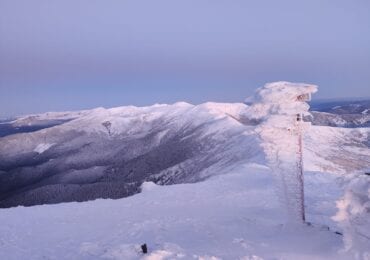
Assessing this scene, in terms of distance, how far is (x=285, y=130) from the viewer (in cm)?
2223

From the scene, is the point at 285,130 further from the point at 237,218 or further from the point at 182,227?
the point at 182,227

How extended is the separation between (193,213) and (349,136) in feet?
491

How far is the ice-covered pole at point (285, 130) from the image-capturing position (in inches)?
835

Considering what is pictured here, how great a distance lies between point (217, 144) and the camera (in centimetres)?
16612

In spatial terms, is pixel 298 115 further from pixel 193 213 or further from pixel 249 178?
pixel 249 178

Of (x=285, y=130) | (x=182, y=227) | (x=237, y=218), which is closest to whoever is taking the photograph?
(x=285, y=130)

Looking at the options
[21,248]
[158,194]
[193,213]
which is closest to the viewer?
[21,248]

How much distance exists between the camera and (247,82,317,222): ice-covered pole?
21219 millimetres

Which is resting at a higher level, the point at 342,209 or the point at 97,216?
the point at 342,209

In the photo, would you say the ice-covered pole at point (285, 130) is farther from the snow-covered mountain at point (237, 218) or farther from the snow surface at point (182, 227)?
the snow surface at point (182, 227)

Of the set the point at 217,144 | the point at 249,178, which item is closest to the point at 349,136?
the point at 217,144

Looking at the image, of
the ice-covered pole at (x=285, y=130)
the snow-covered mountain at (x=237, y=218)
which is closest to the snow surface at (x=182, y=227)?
the snow-covered mountain at (x=237, y=218)

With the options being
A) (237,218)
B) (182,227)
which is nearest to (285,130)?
(237,218)

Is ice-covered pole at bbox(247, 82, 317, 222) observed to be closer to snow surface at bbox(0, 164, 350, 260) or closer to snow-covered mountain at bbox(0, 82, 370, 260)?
snow-covered mountain at bbox(0, 82, 370, 260)
